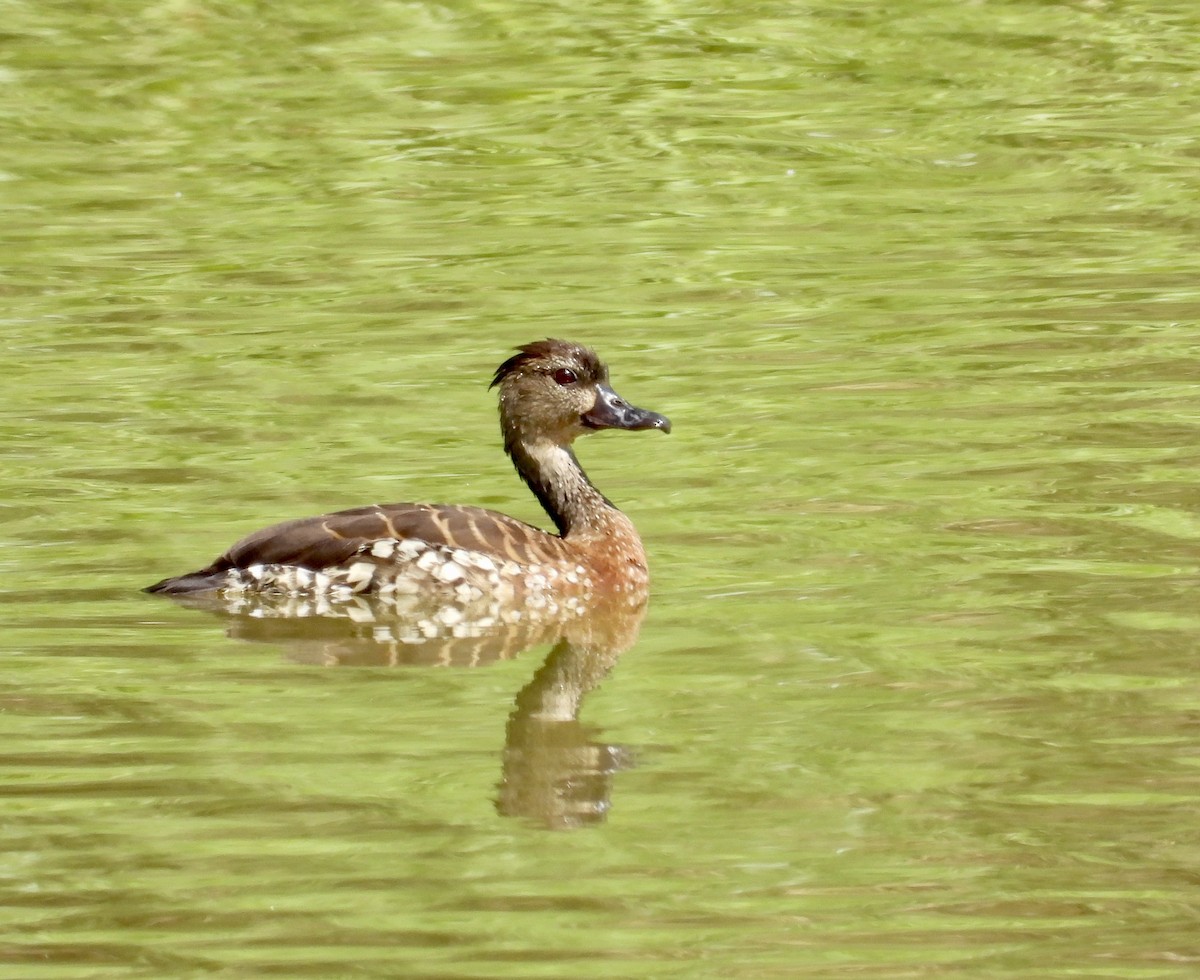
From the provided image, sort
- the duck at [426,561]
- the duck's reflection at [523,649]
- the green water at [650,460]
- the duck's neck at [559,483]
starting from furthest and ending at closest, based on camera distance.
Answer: the duck's neck at [559,483] → the duck at [426,561] → the duck's reflection at [523,649] → the green water at [650,460]

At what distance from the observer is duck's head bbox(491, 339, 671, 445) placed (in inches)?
396

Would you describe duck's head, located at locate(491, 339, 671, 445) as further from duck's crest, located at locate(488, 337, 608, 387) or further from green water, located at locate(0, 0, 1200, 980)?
green water, located at locate(0, 0, 1200, 980)

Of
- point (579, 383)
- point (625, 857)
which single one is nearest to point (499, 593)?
point (579, 383)

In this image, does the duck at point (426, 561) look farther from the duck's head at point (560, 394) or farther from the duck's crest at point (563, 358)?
the duck's crest at point (563, 358)

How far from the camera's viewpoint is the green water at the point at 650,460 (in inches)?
255

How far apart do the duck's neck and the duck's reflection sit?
669 millimetres

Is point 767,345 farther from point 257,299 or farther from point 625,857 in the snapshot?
point 625,857

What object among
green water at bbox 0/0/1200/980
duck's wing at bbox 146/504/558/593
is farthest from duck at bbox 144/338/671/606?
green water at bbox 0/0/1200/980

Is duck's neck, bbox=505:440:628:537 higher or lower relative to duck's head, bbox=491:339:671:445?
lower

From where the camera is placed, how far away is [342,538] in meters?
9.32

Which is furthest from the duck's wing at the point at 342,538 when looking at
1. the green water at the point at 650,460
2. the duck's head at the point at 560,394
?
the duck's head at the point at 560,394

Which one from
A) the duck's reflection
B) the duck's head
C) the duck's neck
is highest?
the duck's head

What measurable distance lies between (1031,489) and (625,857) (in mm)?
3969

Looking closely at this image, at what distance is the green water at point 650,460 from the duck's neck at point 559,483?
36 centimetres
